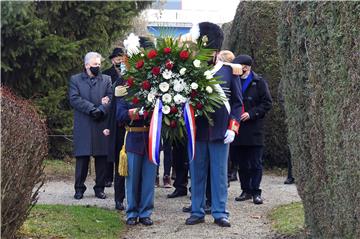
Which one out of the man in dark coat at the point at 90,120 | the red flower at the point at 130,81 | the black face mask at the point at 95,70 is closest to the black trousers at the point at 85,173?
the man in dark coat at the point at 90,120

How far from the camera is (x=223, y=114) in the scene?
288 inches

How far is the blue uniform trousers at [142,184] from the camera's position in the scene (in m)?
7.48

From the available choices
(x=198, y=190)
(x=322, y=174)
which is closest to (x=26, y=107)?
(x=198, y=190)

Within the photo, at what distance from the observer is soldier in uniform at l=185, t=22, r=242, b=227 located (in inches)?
287

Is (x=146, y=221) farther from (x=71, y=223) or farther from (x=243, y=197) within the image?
(x=243, y=197)

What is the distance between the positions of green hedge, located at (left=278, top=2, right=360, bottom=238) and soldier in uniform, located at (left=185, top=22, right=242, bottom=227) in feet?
3.99

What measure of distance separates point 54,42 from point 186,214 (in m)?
5.46

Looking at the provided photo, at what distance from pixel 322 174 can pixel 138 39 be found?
301 centimetres

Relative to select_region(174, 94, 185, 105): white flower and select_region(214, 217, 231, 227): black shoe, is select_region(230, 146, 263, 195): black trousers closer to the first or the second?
select_region(214, 217, 231, 227): black shoe

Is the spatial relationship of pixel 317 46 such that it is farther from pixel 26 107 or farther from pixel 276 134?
pixel 276 134

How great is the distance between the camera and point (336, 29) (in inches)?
193

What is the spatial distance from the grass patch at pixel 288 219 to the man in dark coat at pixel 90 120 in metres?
2.58

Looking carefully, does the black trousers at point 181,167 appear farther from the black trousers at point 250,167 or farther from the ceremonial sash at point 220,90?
the ceremonial sash at point 220,90

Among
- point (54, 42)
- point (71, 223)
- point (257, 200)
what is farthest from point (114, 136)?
point (54, 42)
